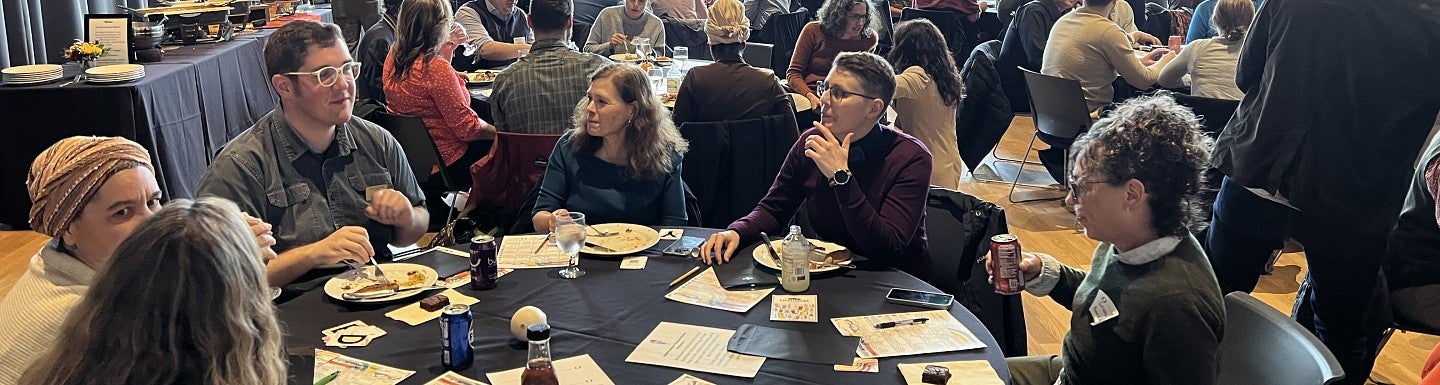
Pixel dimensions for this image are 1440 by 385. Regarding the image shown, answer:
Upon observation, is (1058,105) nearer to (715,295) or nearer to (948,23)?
(948,23)

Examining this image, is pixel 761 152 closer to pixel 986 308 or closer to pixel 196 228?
pixel 986 308

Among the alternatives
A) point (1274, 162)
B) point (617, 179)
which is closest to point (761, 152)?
point (617, 179)

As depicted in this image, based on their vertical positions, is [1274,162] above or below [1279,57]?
below

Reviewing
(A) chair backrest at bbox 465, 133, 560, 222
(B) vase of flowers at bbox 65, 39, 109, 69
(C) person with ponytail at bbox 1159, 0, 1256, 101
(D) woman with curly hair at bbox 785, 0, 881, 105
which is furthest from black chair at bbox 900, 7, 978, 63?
(B) vase of flowers at bbox 65, 39, 109, 69

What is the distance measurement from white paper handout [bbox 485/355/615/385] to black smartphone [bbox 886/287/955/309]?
703 millimetres

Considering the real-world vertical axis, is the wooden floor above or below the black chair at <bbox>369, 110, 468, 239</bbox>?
below

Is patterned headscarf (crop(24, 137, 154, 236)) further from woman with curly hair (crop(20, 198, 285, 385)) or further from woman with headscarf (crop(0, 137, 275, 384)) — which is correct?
woman with curly hair (crop(20, 198, 285, 385))

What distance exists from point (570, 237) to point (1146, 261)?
1.19 metres

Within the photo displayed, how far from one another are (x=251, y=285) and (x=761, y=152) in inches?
109

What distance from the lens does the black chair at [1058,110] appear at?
5.16 metres

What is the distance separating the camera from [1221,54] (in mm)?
5008

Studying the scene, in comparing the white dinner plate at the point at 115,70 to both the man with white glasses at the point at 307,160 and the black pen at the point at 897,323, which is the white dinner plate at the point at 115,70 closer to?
the man with white glasses at the point at 307,160

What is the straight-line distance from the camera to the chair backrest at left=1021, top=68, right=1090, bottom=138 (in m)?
5.15

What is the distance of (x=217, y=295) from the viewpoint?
1290 mm
